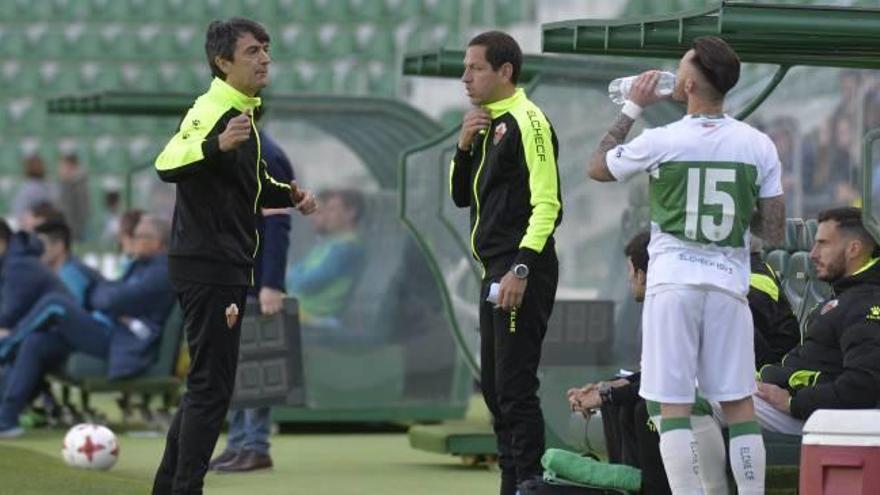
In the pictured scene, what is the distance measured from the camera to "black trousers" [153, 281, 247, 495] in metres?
7.15

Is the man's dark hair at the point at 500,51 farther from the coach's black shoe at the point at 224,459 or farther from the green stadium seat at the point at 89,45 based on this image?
the green stadium seat at the point at 89,45

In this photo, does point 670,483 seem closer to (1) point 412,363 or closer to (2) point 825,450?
(2) point 825,450

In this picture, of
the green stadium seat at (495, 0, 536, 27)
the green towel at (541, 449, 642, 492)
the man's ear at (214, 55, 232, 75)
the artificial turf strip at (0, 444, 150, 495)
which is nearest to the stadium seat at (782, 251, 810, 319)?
the green towel at (541, 449, 642, 492)

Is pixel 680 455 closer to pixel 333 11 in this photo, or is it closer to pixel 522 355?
pixel 522 355

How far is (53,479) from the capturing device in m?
9.08

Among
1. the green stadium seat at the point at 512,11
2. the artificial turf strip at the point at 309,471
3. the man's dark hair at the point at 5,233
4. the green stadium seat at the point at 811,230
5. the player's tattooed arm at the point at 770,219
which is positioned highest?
the green stadium seat at the point at 512,11

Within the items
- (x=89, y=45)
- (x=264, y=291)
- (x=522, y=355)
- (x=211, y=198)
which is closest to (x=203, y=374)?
(x=211, y=198)

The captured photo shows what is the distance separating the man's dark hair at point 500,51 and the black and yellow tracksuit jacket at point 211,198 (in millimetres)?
911

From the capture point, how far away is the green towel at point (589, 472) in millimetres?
7023

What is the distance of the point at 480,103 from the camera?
7.52m

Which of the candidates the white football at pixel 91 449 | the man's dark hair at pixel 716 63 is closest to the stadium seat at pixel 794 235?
the man's dark hair at pixel 716 63

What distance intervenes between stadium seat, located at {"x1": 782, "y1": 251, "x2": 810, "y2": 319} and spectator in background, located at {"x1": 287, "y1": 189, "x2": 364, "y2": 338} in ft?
14.9

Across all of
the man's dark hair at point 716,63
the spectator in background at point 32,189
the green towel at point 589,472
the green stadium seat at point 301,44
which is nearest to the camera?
the man's dark hair at point 716,63

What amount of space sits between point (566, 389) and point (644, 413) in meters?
2.36
